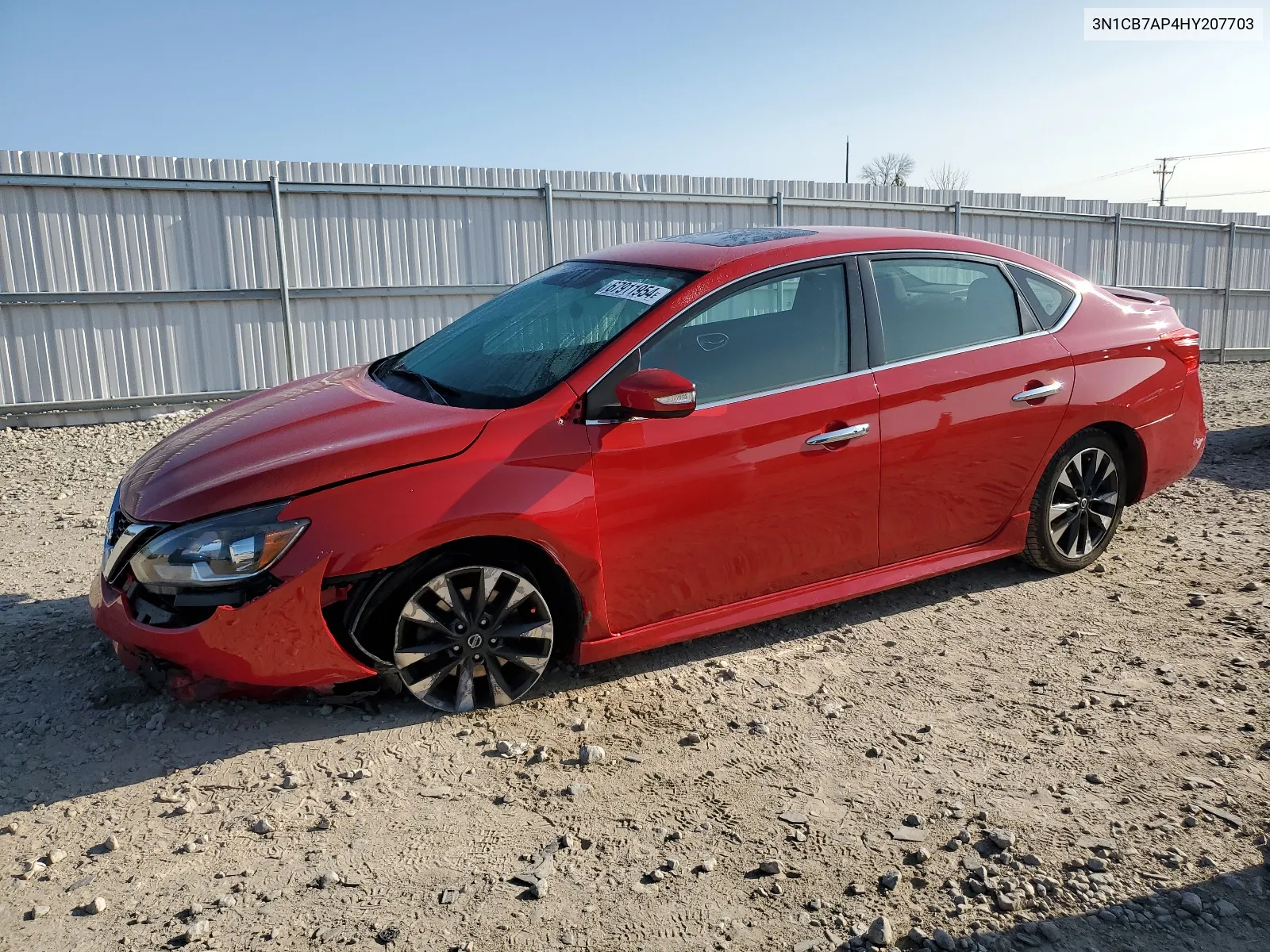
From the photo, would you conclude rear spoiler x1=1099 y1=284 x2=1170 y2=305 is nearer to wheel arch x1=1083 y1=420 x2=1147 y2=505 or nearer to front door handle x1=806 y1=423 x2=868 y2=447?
wheel arch x1=1083 y1=420 x2=1147 y2=505

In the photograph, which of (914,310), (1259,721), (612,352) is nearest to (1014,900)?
(1259,721)

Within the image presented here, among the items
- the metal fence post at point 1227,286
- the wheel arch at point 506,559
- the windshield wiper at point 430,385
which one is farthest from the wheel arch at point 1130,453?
the metal fence post at point 1227,286

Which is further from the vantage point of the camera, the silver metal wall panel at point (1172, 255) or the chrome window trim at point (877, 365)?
the silver metal wall panel at point (1172, 255)

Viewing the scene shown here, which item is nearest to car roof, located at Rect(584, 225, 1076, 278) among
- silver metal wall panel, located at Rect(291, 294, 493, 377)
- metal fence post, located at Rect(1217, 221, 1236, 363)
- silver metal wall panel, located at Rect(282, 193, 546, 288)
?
silver metal wall panel, located at Rect(291, 294, 493, 377)

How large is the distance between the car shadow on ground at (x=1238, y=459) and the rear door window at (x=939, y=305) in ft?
10.9

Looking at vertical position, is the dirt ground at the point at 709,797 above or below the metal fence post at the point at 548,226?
below

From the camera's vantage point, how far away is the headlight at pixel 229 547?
3.32 metres

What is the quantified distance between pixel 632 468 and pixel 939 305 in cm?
179

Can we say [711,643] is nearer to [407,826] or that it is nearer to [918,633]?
[918,633]

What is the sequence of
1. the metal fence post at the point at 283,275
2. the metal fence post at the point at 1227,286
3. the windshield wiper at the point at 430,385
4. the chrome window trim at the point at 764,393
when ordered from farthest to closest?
the metal fence post at the point at 1227,286 < the metal fence post at the point at 283,275 < the windshield wiper at the point at 430,385 < the chrome window trim at the point at 764,393

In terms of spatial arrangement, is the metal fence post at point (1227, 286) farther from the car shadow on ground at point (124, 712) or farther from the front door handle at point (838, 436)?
the front door handle at point (838, 436)

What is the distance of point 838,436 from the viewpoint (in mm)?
4090

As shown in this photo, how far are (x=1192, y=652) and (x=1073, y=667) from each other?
0.58m

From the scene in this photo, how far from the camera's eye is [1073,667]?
4.13 m
